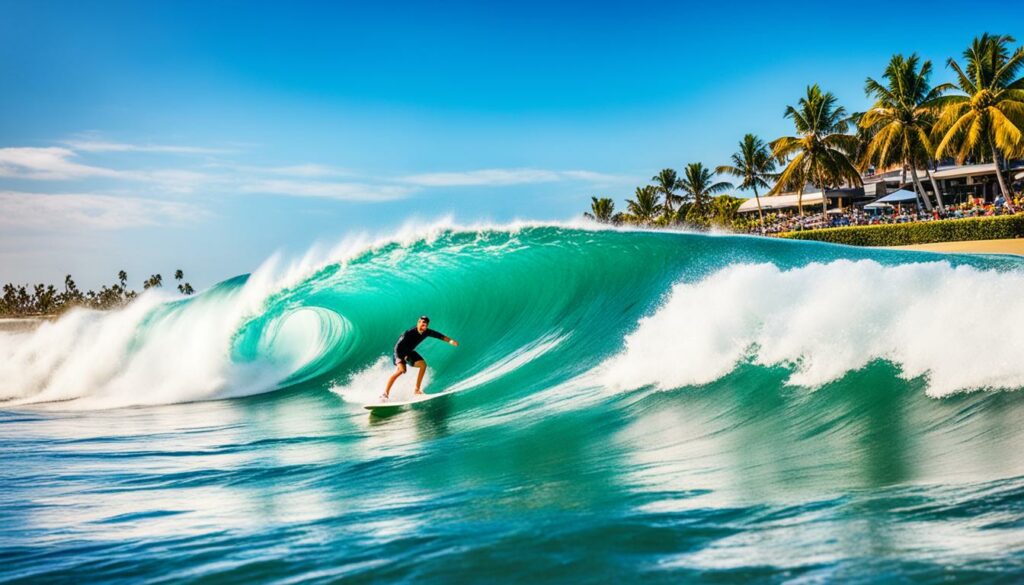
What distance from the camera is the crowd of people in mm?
36281

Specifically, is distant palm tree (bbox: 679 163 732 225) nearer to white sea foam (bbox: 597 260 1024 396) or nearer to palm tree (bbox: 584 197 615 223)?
palm tree (bbox: 584 197 615 223)

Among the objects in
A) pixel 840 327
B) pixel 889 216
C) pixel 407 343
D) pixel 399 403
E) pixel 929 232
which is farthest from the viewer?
pixel 889 216

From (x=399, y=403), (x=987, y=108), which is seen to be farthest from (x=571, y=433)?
(x=987, y=108)

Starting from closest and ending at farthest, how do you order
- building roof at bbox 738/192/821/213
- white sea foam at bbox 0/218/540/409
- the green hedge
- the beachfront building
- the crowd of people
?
white sea foam at bbox 0/218/540/409
the green hedge
the crowd of people
the beachfront building
building roof at bbox 738/192/821/213

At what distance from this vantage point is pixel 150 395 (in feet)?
46.3

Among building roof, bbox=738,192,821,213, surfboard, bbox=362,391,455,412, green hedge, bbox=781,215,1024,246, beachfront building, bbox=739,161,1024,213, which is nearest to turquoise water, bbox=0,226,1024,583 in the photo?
surfboard, bbox=362,391,455,412

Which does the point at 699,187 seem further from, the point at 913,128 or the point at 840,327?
the point at 840,327

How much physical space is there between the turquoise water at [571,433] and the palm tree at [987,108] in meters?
31.1

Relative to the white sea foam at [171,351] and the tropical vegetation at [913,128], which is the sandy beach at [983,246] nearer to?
the tropical vegetation at [913,128]

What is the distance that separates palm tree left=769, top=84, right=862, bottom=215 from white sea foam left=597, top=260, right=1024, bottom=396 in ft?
146

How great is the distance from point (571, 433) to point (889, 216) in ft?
131

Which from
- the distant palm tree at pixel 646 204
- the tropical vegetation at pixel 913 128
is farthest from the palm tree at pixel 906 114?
the distant palm tree at pixel 646 204

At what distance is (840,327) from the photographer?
26.4ft

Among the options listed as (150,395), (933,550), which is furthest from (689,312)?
(150,395)
